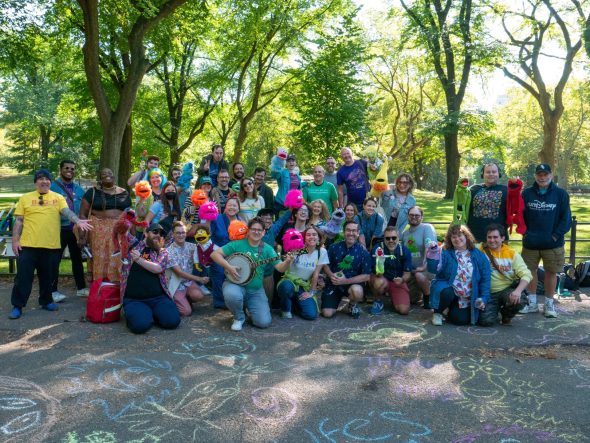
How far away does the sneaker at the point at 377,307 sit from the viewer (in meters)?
6.47

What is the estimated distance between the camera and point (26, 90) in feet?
112

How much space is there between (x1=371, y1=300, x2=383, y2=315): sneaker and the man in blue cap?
5.87 feet

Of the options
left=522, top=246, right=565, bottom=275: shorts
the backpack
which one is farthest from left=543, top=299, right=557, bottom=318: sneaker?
the backpack

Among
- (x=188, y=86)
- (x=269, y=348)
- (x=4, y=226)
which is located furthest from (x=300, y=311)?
(x=188, y=86)

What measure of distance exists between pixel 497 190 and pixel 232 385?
4540 millimetres

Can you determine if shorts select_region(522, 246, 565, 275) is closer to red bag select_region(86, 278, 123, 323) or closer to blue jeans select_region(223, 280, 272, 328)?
blue jeans select_region(223, 280, 272, 328)

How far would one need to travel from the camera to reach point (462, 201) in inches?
288

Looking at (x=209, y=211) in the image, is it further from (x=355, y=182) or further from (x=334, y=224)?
(x=355, y=182)

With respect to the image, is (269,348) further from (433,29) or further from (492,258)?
(433,29)

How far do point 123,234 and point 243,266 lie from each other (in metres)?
1.50

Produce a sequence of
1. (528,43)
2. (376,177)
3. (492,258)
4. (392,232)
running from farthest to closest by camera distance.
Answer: (528,43) → (376,177) → (392,232) → (492,258)

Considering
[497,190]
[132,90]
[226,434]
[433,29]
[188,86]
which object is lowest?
[226,434]

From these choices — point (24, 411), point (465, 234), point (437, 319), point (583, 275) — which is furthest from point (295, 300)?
point (583, 275)

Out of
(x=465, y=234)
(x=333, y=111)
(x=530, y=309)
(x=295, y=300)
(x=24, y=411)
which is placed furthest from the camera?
(x=333, y=111)
